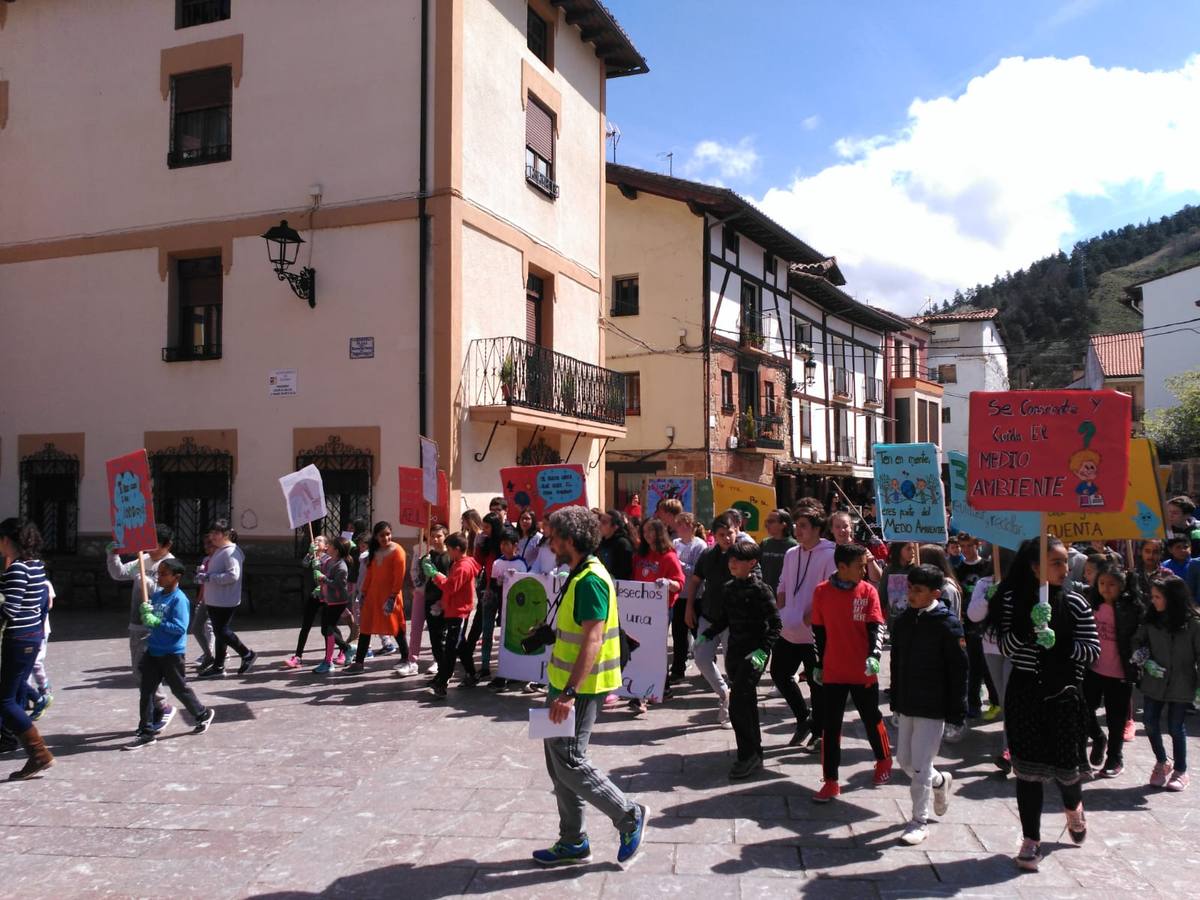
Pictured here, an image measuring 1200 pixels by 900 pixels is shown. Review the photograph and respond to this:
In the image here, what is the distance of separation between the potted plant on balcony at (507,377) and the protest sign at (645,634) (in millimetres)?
7590

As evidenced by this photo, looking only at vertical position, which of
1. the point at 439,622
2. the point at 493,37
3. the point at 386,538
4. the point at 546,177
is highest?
the point at 493,37

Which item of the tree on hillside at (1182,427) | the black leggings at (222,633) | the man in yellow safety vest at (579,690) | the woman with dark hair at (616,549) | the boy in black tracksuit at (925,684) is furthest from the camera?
the tree on hillside at (1182,427)

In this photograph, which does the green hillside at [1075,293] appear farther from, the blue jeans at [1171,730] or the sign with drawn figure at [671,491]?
the blue jeans at [1171,730]

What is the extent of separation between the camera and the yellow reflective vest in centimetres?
480

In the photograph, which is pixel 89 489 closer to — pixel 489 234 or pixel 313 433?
pixel 313 433

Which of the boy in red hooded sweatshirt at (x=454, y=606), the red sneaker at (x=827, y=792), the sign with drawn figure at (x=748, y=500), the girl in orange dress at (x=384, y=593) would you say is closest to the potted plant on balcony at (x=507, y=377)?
the sign with drawn figure at (x=748, y=500)

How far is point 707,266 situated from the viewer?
24.7 m

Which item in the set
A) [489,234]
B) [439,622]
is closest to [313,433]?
[489,234]

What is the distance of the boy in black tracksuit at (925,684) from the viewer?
5219 mm

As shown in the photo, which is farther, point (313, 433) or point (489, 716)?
point (313, 433)

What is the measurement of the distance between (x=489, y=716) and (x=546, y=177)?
11.9 metres

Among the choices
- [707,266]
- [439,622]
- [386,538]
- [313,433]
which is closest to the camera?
[439,622]

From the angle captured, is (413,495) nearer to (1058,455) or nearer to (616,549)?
(616,549)

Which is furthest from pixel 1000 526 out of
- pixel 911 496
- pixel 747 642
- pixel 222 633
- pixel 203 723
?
pixel 222 633
